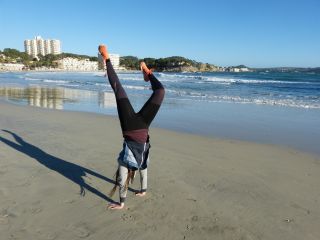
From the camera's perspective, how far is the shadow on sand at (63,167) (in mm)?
5011

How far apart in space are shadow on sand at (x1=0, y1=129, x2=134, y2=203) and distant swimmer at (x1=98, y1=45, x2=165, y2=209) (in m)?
0.56

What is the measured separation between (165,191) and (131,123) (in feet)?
4.42

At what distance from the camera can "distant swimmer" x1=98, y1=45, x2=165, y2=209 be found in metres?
4.01

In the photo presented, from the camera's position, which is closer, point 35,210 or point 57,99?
point 35,210

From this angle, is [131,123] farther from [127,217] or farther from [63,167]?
[63,167]

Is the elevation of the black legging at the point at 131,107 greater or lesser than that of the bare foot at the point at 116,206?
greater

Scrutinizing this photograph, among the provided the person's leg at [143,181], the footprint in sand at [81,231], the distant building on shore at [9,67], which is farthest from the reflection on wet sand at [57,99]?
the distant building on shore at [9,67]

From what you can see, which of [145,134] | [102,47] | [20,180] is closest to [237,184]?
[145,134]

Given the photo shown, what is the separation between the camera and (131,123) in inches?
159

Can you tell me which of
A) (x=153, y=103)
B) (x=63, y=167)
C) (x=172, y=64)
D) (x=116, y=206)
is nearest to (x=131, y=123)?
(x=153, y=103)

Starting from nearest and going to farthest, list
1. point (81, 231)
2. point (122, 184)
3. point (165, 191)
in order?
point (81, 231) < point (122, 184) < point (165, 191)

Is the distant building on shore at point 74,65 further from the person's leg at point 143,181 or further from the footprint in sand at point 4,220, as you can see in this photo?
the footprint in sand at point 4,220

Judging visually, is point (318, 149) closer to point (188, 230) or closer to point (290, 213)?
point (290, 213)

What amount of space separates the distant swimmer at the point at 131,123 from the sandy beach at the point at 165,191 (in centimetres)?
49
